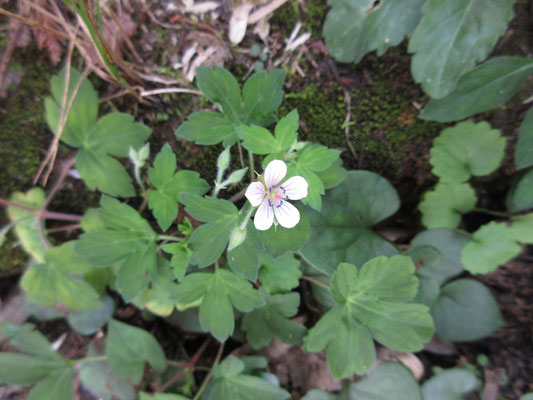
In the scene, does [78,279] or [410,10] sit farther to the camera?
[78,279]

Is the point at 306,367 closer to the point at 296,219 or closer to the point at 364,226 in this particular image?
the point at 364,226

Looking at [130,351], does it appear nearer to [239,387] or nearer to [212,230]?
[239,387]

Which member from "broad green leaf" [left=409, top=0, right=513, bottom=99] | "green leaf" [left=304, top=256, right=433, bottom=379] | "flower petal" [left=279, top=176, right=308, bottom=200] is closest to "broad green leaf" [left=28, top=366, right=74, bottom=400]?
"green leaf" [left=304, top=256, right=433, bottom=379]

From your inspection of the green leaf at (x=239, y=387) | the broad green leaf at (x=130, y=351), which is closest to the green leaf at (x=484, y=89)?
the green leaf at (x=239, y=387)

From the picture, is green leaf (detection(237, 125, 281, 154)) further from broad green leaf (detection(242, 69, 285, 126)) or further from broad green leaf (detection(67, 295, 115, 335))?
broad green leaf (detection(67, 295, 115, 335))

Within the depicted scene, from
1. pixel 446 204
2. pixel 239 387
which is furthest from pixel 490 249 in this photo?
pixel 239 387

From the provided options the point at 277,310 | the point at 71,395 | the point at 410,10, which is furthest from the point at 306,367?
the point at 410,10
